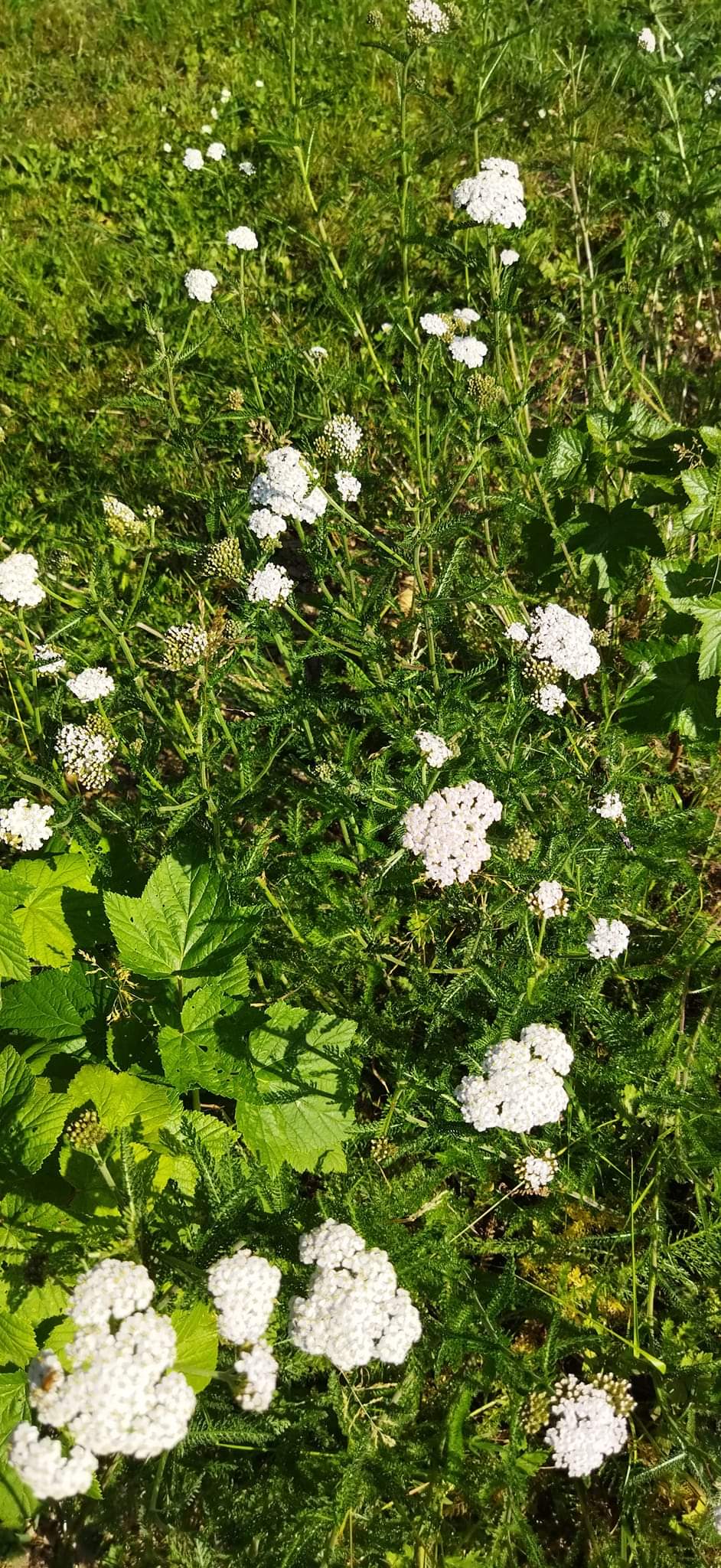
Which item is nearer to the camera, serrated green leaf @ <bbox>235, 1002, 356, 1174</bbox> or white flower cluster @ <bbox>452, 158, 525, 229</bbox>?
serrated green leaf @ <bbox>235, 1002, 356, 1174</bbox>

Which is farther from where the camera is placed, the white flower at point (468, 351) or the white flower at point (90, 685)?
the white flower at point (468, 351)

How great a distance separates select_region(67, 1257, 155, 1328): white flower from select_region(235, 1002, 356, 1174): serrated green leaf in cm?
89

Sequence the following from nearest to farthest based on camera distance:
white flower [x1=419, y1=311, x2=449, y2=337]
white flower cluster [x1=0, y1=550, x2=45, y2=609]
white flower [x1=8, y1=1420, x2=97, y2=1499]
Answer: white flower [x1=8, y1=1420, x2=97, y2=1499] < white flower cluster [x1=0, y1=550, x2=45, y2=609] < white flower [x1=419, y1=311, x2=449, y2=337]

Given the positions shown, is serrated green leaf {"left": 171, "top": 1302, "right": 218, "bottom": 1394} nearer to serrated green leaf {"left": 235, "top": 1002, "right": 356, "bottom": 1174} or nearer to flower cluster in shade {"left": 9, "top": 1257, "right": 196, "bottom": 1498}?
flower cluster in shade {"left": 9, "top": 1257, "right": 196, "bottom": 1498}

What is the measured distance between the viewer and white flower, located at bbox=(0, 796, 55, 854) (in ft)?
9.61

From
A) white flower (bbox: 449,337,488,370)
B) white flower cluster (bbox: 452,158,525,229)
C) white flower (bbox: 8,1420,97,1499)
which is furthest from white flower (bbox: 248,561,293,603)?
white flower (bbox: 8,1420,97,1499)

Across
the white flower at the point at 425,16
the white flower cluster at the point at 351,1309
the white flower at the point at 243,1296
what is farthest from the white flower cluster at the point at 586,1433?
the white flower at the point at 425,16

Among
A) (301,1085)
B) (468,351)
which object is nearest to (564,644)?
(468,351)

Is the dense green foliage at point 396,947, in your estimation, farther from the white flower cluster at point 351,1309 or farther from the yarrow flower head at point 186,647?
the white flower cluster at point 351,1309

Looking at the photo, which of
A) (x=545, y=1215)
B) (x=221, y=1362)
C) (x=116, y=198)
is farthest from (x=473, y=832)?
(x=116, y=198)

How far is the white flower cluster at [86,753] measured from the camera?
2877mm

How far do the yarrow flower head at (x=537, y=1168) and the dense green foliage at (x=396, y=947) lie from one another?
0.21ft

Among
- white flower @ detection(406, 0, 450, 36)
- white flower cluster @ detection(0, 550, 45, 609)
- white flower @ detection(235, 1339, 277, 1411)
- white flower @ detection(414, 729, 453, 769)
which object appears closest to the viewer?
white flower @ detection(235, 1339, 277, 1411)

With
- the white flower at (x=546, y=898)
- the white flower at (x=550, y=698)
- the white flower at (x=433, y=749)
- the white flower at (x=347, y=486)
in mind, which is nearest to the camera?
the white flower at (x=546, y=898)
